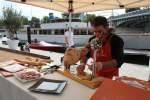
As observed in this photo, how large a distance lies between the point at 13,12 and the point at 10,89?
9.29 ft

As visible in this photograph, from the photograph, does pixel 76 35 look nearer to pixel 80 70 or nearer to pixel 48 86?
pixel 80 70

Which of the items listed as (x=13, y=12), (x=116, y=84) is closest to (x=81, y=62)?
(x=116, y=84)

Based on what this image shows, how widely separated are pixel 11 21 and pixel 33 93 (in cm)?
292

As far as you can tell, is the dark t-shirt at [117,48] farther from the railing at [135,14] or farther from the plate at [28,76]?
the railing at [135,14]

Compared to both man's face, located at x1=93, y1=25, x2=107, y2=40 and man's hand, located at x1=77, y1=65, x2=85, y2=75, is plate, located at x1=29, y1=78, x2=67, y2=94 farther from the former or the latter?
man's face, located at x1=93, y1=25, x2=107, y2=40

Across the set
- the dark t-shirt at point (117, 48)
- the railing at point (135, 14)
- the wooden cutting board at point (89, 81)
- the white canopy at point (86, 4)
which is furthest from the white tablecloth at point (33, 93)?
the railing at point (135, 14)

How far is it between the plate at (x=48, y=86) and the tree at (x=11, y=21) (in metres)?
2.70

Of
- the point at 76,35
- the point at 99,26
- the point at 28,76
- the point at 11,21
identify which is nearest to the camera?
the point at 28,76

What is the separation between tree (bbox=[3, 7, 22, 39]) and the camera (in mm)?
3918

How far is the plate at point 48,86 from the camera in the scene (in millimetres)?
1208

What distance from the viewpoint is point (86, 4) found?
5410mm

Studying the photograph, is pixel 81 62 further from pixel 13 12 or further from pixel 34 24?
pixel 34 24

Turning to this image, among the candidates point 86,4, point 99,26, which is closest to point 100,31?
point 99,26

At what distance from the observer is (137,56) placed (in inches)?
150
